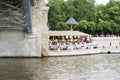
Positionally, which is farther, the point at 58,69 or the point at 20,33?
the point at 20,33

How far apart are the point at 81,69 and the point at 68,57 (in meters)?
11.3

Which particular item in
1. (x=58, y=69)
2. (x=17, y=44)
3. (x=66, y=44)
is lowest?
(x=58, y=69)

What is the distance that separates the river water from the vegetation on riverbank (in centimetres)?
3866

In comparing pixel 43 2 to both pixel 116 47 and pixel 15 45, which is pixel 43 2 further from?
pixel 116 47

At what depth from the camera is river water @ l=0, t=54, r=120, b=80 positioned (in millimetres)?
31906

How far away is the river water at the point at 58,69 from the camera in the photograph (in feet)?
105

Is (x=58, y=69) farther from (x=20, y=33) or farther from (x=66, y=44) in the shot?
(x=66, y=44)

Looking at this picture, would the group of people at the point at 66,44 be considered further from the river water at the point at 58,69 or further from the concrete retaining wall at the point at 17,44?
the river water at the point at 58,69

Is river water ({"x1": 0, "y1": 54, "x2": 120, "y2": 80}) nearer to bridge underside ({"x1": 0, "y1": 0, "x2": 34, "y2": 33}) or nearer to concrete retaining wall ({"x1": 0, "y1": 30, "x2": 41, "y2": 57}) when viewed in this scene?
concrete retaining wall ({"x1": 0, "y1": 30, "x2": 41, "y2": 57})

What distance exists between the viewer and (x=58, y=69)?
37.1m

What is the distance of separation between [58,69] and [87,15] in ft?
176

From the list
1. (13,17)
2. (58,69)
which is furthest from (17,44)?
(58,69)

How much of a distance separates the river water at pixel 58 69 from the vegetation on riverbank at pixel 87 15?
127 feet

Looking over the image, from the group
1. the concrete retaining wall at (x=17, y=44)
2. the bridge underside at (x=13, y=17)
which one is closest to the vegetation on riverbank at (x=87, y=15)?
the concrete retaining wall at (x=17, y=44)
